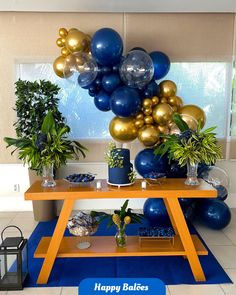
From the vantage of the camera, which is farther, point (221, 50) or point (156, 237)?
point (221, 50)

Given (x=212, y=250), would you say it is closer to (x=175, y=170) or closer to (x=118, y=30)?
(x=175, y=170)

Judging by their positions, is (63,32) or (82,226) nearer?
(82,226)

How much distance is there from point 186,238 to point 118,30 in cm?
271

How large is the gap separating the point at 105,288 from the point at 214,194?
1.52m

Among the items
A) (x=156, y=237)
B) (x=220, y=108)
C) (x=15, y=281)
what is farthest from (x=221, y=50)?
(x=15, y=281)

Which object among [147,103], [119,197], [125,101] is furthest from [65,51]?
[119,197]

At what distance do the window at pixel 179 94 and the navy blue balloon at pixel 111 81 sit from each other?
2.45ft

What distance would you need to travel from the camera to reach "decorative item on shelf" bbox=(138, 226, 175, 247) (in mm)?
2549

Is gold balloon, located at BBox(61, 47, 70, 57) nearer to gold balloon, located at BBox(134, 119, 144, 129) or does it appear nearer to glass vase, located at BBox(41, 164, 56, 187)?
gold balloon, located at BBox(134, 119, 144, 129)

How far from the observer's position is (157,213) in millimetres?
3268

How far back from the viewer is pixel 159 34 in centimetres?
388

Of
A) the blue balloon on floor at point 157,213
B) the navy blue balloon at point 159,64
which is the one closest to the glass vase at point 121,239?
the blue balloon on floor at point 157,213

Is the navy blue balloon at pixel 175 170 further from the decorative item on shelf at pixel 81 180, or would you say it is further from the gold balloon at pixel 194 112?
the decorative item on shelf at pixel 81 180

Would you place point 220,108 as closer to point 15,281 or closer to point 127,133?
point 127,133
